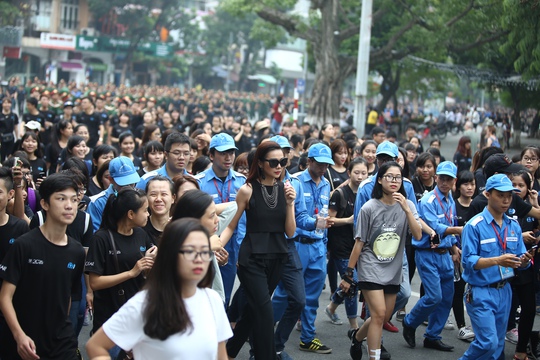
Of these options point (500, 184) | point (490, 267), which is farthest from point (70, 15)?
point (490, 267)

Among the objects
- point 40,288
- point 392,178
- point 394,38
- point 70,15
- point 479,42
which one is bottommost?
point 40,288

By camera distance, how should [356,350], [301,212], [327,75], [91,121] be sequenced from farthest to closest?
[327,75], [91,121], [301,212], [356,350]

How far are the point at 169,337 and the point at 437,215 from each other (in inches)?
194

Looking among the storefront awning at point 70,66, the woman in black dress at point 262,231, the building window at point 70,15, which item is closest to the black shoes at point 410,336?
the woman in black dress at point 262,231

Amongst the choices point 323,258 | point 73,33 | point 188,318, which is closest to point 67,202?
point 188,318

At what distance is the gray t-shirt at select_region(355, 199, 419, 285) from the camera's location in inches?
267

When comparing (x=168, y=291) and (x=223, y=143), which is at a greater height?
(x=223, y=143)

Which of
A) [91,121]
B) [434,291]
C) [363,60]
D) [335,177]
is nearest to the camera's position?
[434,291]

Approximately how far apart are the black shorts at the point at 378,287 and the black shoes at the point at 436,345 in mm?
1374

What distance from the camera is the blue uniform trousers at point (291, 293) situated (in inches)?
270

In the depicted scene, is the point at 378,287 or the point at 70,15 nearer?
the point at 378,287

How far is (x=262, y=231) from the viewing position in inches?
255

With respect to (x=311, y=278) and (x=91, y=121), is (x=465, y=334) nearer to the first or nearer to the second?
(x=311, y=278)

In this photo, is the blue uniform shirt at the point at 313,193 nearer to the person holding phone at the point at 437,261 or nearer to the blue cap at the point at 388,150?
the blue cap at the point at 388,150
